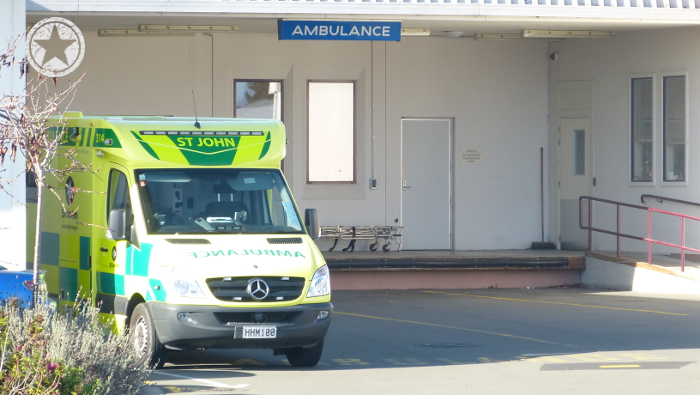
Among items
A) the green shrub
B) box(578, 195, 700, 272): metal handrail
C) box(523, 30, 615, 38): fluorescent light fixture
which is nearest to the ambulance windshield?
the green shrub

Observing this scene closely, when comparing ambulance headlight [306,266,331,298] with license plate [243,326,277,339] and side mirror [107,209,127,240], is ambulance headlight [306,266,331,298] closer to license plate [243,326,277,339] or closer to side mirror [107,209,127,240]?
license plate [243,326,277,339]

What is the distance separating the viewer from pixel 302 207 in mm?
20406

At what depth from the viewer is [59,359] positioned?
7219 mm

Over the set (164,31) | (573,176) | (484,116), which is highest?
(164,31)

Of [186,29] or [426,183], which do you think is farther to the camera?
[426,183]

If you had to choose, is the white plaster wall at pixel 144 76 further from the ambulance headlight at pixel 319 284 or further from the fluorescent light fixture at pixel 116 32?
the ambulance headlight at pixel 319 284

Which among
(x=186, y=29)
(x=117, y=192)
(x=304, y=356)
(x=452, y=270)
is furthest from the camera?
(x=452, y=270)

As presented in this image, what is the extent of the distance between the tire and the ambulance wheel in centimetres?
136

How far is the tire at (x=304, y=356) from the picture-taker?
10852 millimetres

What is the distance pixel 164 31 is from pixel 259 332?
33.5 ft

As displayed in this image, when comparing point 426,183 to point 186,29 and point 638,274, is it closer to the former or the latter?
point 638,274

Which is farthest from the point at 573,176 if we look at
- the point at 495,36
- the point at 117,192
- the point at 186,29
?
the point at 117,192

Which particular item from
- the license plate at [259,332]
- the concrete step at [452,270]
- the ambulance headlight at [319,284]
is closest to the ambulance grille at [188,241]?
the license plate at [259,332]

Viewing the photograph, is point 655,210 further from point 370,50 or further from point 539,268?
point 370,50
